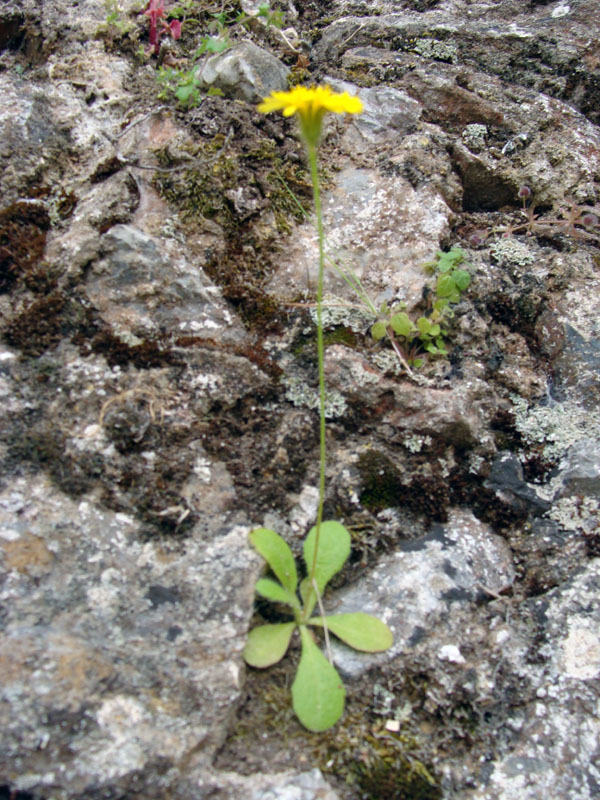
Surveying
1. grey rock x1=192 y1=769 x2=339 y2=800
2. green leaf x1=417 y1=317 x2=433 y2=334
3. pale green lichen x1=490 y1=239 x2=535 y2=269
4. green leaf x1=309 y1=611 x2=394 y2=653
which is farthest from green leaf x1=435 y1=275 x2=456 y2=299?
grey rock x1=192 y1=769 x2=339 y2=800

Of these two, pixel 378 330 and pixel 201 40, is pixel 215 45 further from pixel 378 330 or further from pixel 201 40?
pixel 378 330

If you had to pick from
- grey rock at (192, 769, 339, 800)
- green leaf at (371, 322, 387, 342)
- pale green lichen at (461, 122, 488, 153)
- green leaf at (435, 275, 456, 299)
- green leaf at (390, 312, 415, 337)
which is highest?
pale green lichen at (461, 122, 488, 153)

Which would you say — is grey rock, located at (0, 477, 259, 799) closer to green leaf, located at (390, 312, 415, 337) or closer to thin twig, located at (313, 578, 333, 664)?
thin twig, located at (313, 578, 333, 664)

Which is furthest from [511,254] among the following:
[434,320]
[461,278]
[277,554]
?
[277,554]

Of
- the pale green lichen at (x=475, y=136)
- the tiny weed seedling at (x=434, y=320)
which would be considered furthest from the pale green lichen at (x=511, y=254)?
the pale green lichen at (x=475, y=136)

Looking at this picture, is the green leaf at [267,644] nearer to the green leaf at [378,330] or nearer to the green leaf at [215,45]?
the green leaf at [378,330]

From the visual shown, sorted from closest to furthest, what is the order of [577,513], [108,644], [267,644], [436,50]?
[108,644]
[267,644]
[577,513]
[436,50]
